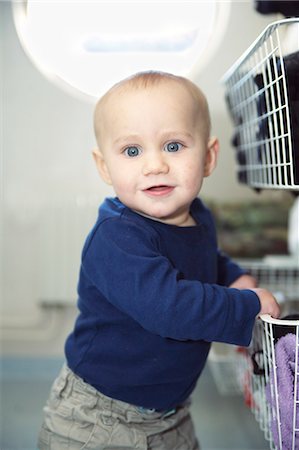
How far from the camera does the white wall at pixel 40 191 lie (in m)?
1.73

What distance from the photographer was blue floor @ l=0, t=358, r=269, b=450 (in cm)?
142

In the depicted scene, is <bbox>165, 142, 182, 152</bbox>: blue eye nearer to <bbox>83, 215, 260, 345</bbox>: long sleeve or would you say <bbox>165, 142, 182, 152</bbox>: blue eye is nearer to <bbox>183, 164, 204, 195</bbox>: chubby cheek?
<bbox>183, 164, 204, 195</bbox>: chubby cheek

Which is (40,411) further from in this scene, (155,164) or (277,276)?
(155,164)

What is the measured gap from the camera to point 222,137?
1.63 metres

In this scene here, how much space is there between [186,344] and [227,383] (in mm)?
583

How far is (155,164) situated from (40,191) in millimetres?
969

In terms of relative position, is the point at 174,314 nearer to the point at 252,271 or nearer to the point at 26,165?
the point at 252,271

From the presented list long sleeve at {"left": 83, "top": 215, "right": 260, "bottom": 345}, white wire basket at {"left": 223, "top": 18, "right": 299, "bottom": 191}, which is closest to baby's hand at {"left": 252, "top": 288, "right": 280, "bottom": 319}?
long sleeve at {"left": 83, "top": 215, "right": 260, "bottom": 345}

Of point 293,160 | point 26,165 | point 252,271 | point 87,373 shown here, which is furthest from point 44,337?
point 293,160

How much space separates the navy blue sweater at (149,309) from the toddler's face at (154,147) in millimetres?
41

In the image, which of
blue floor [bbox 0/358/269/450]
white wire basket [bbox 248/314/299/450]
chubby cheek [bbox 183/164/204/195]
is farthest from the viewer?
blue floor [bbox 0/358/269/450]

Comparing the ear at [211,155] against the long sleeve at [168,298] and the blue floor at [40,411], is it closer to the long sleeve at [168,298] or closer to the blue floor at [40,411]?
the long sleeve at [168,298]

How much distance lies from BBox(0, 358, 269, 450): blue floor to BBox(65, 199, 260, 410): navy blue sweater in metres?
0.39

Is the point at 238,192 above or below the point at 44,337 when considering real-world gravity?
above
